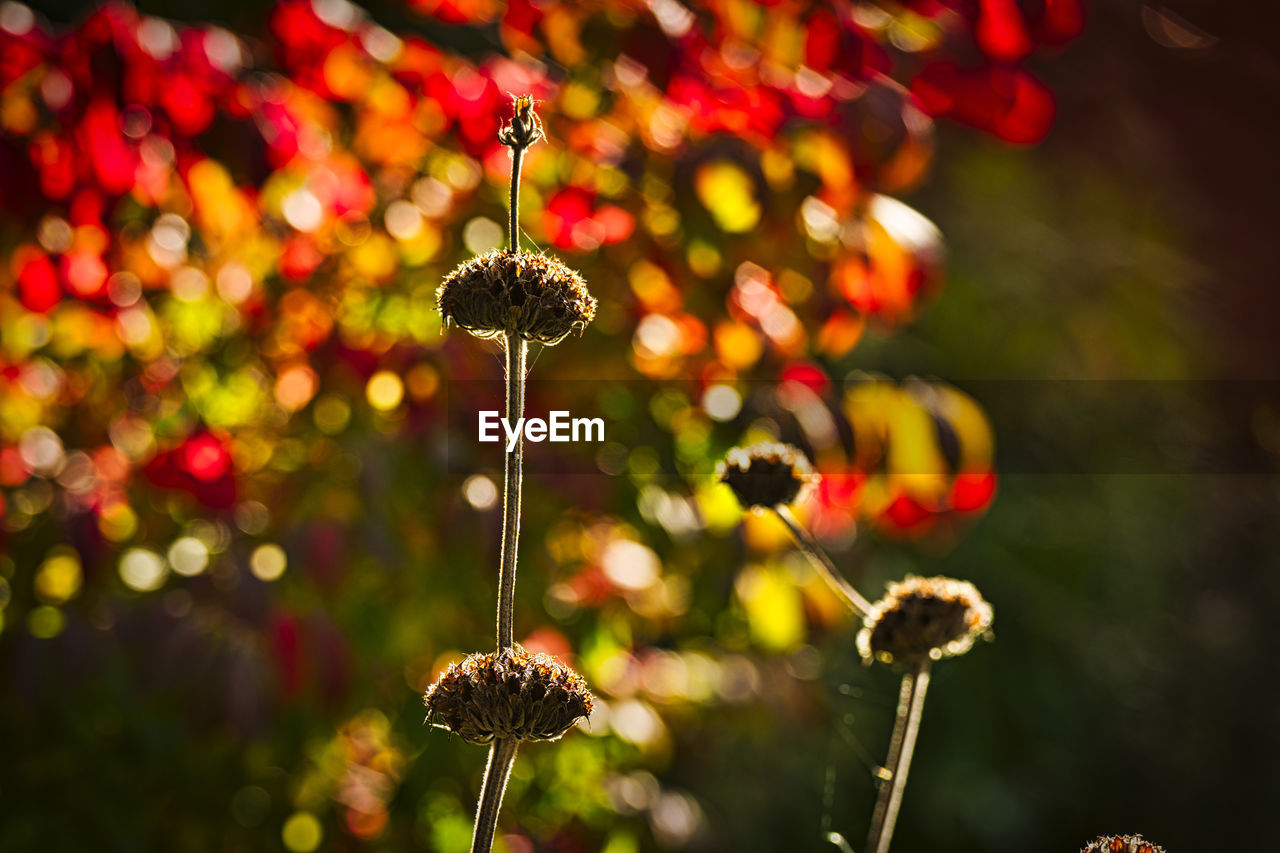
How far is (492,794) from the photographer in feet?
0.91

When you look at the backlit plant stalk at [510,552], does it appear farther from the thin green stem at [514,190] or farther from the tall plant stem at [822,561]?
the tall plant stem at [822,561]

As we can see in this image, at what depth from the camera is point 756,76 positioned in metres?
1.05

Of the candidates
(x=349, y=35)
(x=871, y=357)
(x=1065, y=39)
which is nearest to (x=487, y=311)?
(x=349, y=35)

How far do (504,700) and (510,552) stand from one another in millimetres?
47

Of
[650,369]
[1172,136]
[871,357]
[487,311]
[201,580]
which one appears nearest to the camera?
[487,311]

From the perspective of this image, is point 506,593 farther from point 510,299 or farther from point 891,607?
point 891,607

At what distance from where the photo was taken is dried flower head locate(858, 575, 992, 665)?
0.43 meters

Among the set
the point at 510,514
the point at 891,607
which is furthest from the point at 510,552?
the point at 891,607

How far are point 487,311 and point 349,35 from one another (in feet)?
2.90

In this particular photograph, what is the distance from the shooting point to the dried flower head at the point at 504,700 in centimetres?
29

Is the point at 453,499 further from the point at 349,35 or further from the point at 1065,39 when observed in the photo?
the point at 1065,39

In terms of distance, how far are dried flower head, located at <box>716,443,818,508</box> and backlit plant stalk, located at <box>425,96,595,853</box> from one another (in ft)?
0.40

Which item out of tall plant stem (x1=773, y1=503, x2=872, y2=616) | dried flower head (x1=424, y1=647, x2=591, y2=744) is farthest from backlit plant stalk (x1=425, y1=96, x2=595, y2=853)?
tall plant stem (x1=773, y1=503, x2=872, y2=616)

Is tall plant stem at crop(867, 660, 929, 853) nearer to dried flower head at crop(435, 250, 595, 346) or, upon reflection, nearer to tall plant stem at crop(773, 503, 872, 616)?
tall plant stem at crop(773, 503, 872, 616)
